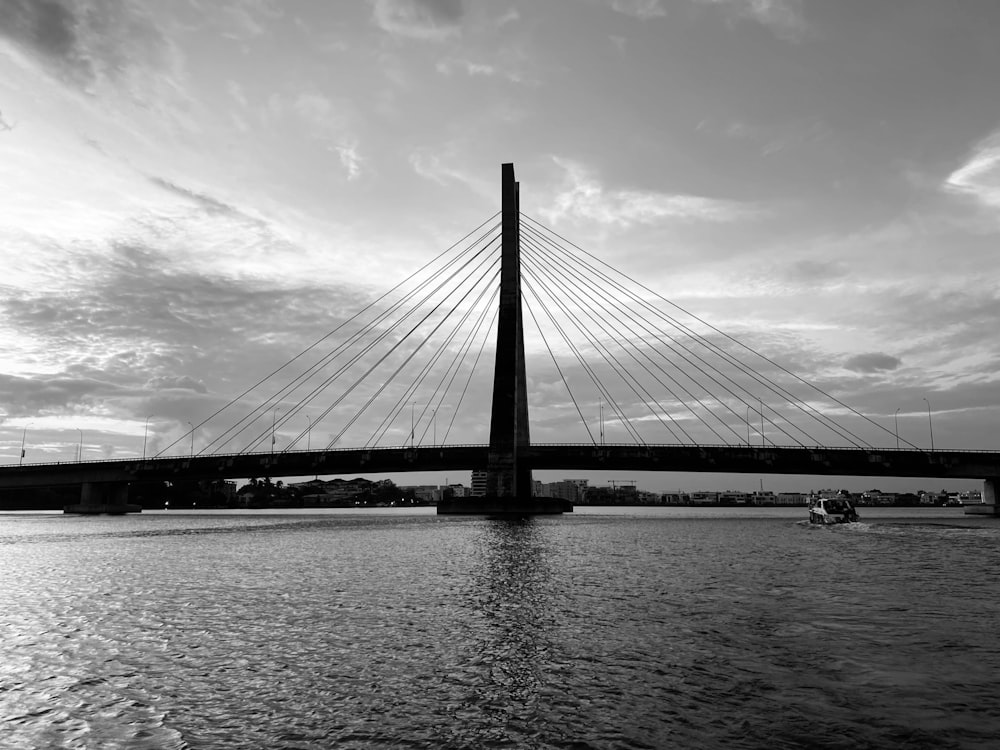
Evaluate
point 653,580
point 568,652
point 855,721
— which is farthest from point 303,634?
point 653,580

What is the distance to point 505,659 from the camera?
43.0 feet

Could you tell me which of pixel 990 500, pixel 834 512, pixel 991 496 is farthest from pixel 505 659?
pixel 990 500

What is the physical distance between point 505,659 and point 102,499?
133690 millimetres

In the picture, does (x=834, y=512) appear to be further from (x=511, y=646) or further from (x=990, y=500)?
(x=511, y=646)

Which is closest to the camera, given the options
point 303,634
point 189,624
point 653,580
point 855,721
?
point 855,721

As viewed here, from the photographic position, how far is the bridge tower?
8281 centimetres

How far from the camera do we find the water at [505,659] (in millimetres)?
9203

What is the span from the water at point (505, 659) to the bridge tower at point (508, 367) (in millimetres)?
55551

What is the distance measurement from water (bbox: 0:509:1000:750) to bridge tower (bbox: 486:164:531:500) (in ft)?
182

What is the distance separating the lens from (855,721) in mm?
9484

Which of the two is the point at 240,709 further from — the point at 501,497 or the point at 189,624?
the point at 501,497

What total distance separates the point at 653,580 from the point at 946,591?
947cm

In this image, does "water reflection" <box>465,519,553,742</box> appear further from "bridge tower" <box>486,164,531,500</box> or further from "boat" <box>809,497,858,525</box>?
"bridge tower" <box>486,164,531,500</box>

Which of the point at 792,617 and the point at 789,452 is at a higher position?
the point at 789,452
